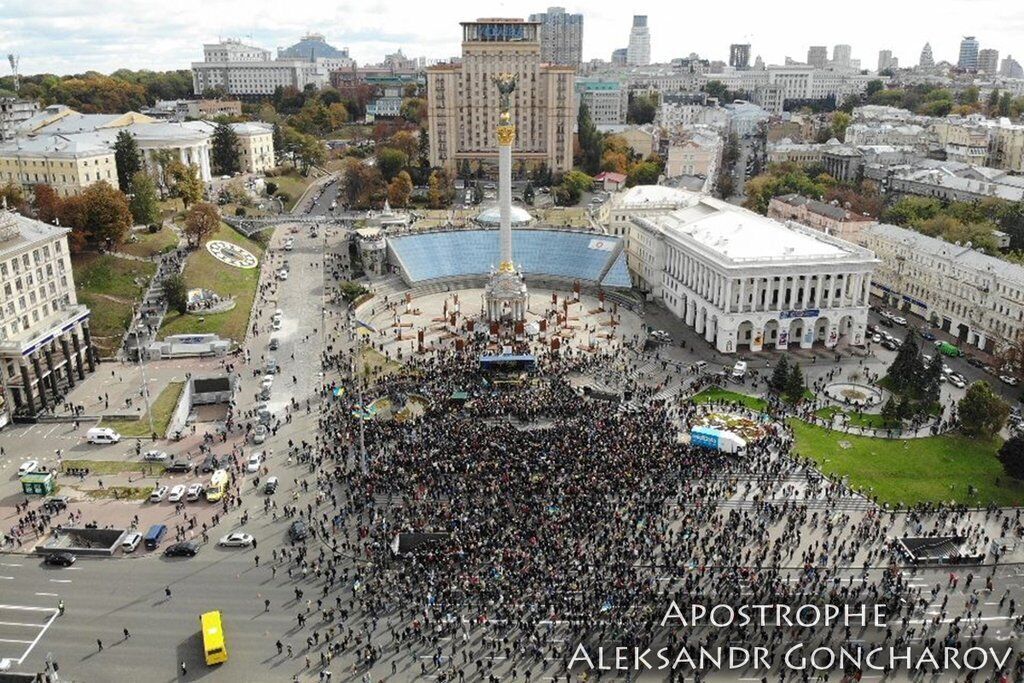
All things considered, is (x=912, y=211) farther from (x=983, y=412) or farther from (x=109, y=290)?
(x=109, y=290)

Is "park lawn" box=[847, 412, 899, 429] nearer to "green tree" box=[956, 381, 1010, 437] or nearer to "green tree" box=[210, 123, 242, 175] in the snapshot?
"green tree" box=[956, 381, 1010, 437]

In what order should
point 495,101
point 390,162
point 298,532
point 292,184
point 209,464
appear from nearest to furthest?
point 298,532 < point 209,464 < point 292,184 < point 390,162 < point 495,101

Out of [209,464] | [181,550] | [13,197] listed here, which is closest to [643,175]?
[13,197]

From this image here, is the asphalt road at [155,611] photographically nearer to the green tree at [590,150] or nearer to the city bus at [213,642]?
the city bus at [213,642]

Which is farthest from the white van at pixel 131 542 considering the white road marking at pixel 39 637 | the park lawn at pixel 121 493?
the white road marking at pixel 39 637

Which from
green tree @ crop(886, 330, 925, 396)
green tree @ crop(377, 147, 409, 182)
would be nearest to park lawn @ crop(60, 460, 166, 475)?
green tree @ crop(886, 330, 925, 396)

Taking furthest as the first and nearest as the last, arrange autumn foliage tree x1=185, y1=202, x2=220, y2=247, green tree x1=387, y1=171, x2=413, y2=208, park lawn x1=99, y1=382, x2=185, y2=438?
green tree x1=387, y1=171, x2=413, y2=208, autumn foliage tree x1=185, y1=202, x2=220, y2=247, park lawn x1=99, y1=382, x2=185, y2=438
